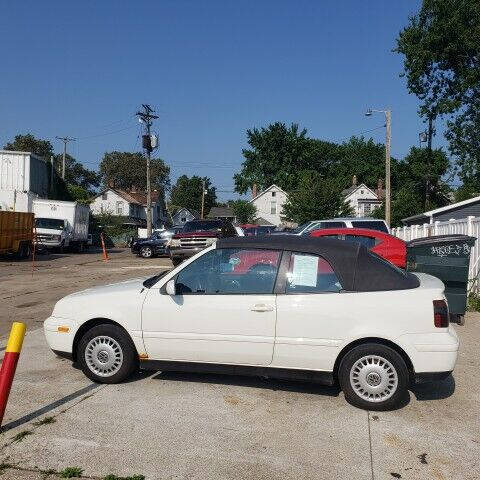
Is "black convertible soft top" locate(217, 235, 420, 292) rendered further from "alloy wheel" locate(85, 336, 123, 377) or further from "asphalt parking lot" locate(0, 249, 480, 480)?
"alloy wheel" locate(85, 336, 123, 377)

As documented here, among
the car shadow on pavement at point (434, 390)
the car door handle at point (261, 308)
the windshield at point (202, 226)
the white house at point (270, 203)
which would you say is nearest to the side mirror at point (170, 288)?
the car door handle at point (261, 308)

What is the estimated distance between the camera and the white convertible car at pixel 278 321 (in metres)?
4.75

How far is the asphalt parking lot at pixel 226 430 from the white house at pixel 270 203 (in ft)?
240

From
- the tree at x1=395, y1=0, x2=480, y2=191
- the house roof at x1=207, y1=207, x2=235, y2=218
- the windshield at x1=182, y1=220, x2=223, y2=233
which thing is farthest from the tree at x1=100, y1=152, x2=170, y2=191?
the windshield at x1=182, y1=220, x2=223, y2=233

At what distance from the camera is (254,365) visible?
5.05 m

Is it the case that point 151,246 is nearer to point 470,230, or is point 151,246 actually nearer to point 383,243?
point 383,243

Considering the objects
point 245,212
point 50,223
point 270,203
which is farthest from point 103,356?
point 270,203

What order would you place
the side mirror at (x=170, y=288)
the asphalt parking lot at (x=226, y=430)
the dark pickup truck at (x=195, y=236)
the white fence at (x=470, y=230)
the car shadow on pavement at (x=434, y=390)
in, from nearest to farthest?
the asphalt parking lot at (x=226, y=430) → the side mirror at (x=170, y=288) → the car shadow on pavement at (x=434, y=390) → the white fence at (x=470, y=230) → the dark pickup truck at (x=195, y=236)

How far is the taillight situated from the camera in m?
4.72

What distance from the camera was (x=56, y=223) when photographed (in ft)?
104

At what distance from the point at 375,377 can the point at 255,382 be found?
1.37 metres

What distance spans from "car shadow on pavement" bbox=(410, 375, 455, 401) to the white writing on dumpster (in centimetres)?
385

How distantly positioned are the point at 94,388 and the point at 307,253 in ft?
8.46

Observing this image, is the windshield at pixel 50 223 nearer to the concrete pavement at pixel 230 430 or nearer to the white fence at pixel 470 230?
the white fence at pixel 470 230
